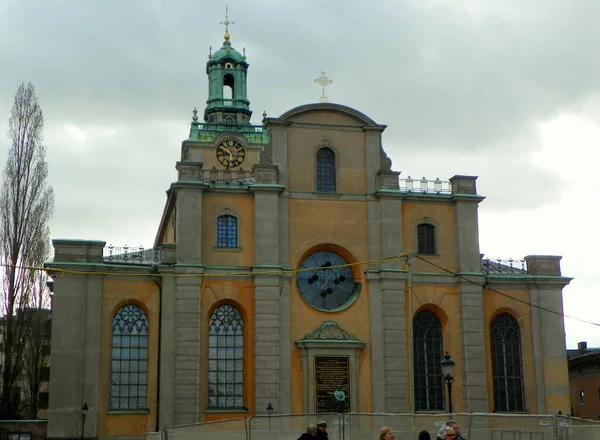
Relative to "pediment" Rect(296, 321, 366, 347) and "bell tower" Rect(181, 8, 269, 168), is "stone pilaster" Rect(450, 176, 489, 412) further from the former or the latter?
"bell tower" Rect(181, 8, 269, 168)

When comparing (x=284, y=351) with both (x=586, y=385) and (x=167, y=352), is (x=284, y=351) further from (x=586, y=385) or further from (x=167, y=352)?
(x=586, y=385)

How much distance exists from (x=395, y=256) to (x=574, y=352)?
132ft

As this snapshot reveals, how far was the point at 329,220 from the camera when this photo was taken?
46.6 meters

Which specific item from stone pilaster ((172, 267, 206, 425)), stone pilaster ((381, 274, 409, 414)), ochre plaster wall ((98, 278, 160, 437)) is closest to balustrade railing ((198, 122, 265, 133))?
stone pilaster ((381, 274, 409, 414))

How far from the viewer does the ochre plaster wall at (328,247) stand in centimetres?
4475

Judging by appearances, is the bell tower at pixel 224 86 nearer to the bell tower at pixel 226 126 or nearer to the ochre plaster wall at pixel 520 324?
the bell tower at pixel 226 126

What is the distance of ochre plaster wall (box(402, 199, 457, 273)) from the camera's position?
155 ft

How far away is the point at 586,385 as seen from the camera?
64938 mm

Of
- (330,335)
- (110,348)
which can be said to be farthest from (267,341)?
(110,348)

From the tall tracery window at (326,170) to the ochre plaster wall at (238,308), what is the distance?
20.7ft

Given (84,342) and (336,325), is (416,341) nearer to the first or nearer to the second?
(336,325)

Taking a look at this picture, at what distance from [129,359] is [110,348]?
102cm

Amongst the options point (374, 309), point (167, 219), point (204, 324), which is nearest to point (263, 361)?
point (204, 324)

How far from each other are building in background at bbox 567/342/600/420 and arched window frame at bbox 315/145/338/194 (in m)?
25.6
